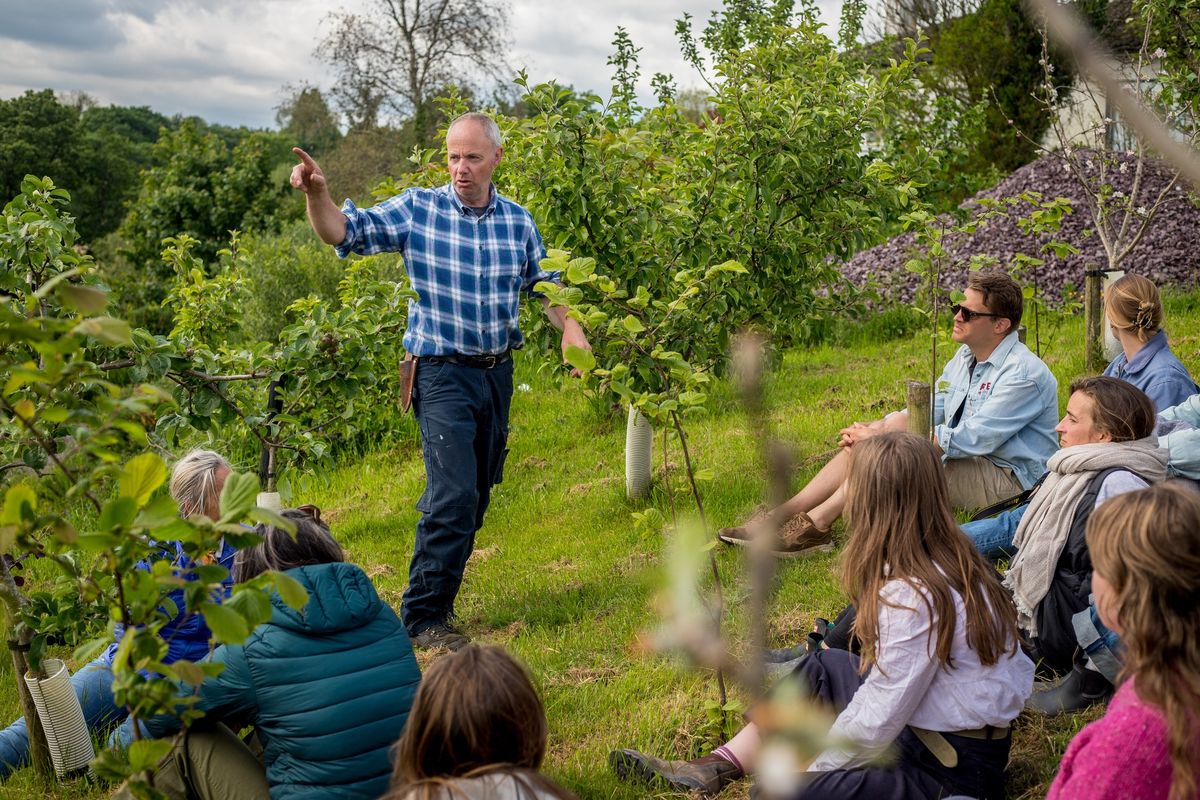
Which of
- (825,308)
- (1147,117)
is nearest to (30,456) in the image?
(1147,117)

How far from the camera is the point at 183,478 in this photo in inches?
141

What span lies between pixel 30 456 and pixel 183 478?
462mm

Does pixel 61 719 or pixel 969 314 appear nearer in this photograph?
pixel 61 719

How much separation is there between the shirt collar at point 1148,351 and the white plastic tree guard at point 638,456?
2599 millimetres

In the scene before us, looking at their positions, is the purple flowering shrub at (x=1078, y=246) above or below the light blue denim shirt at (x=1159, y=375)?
above

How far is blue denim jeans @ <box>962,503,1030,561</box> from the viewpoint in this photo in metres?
4.33

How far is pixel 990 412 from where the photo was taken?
15.2 feet

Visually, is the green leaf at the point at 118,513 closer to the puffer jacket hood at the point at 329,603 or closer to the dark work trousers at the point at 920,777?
the puffer jacket hood at the point at 329,603

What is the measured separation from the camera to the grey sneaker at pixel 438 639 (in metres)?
4.54

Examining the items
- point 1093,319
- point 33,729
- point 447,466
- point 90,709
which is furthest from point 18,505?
point 1093,319

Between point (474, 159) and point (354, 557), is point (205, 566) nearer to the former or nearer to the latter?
point (474, 159)

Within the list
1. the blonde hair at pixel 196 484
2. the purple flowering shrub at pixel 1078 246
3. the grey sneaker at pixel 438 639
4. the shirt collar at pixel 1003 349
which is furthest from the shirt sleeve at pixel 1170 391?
the purple flowering shrub at pixel 1078 246

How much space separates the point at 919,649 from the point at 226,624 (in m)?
1.74

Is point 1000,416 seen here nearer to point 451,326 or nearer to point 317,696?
point 451,326
